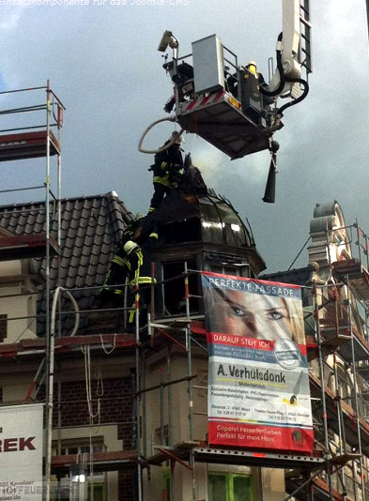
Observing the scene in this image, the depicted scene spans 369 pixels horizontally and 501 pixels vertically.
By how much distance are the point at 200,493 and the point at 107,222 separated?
8.98 m

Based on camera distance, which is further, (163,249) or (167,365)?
(163,249)

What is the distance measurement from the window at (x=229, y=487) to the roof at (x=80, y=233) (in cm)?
502

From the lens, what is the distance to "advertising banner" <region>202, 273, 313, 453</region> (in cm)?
2823

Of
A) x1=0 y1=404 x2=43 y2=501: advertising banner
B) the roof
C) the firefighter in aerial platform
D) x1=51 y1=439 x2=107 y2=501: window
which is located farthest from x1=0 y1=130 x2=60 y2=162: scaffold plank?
x1=51 y1=439 x2=107 y2=501: window

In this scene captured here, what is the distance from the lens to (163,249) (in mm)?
31000

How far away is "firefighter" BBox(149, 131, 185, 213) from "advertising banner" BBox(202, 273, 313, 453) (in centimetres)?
421

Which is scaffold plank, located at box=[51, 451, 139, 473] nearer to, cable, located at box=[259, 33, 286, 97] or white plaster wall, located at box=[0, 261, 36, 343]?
white plaster wall, located at box=[0, 261, 36, 343]

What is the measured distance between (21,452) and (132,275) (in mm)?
5247

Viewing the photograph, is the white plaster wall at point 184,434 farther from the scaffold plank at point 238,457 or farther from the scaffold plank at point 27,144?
the scaffold plank at point 27,144

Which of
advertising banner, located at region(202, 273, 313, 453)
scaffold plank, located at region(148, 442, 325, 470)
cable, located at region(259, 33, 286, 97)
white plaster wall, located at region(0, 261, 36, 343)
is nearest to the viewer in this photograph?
scaffold plank, located at region(148, 442, 325, 470)

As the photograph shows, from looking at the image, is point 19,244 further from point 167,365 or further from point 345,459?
point 345,459

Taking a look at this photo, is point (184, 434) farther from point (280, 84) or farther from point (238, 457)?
point (280, 84)

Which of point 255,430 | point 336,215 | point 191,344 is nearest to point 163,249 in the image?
point 191,344

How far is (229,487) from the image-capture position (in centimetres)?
2867
